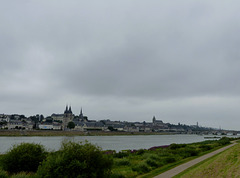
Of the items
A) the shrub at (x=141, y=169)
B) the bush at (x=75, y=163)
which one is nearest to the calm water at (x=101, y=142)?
the shrub at (x=141, y=169)

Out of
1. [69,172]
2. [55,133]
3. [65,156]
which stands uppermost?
[65,156]

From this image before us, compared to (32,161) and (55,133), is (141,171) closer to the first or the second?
(32,161)

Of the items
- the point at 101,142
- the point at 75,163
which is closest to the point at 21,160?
the point at 75,163

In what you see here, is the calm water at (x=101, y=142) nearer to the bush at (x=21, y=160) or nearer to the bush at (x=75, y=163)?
the bush at (x=21, y=160)

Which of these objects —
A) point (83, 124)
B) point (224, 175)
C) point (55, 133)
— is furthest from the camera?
point (83, 124)

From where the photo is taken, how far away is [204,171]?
1452 cm

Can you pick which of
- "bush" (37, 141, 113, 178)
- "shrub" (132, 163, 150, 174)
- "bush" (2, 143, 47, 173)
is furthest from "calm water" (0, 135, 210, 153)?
"bush" (37, 141, 113, 178)

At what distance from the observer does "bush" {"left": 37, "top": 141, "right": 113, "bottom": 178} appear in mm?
10109

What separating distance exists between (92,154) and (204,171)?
26.5 feet

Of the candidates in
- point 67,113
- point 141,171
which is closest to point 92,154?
point 141,171

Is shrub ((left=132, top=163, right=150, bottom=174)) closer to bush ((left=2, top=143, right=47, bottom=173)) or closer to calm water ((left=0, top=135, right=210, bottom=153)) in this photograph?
bush ((left=2, top=143, right=47, bottom=173))

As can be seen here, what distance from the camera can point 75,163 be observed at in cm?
1015

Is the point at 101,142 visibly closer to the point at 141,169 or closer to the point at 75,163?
the point at 141,169

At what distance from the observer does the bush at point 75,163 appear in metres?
10.1
